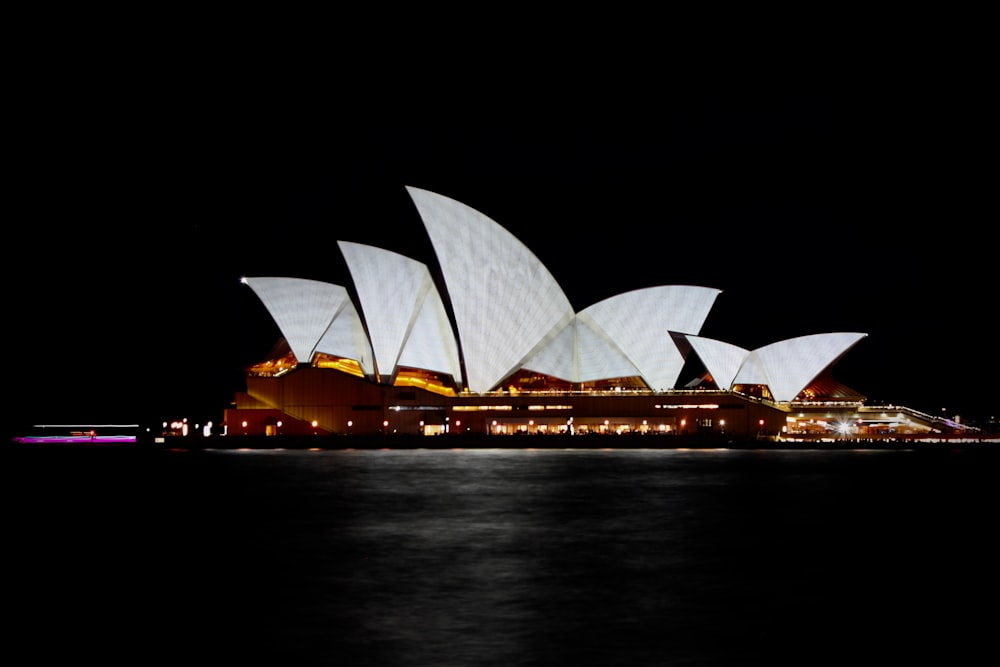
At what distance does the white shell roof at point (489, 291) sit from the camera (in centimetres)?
4856

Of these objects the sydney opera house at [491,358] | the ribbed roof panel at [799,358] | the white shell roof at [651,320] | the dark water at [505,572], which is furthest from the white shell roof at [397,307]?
the ribbed roof panel at [799,358]

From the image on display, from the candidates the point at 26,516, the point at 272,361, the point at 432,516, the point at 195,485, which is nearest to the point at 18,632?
the point at 432,516

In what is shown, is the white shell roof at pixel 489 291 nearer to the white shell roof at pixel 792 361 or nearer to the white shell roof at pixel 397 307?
the white shell roof at pixel 397 307

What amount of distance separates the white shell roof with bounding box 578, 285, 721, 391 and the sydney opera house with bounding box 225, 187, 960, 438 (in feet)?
0.25

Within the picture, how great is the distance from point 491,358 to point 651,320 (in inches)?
420

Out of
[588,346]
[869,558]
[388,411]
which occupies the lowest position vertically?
[869,558]

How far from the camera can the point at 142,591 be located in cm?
1409

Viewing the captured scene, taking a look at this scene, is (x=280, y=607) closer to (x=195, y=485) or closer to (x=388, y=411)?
(x=195, y=485)

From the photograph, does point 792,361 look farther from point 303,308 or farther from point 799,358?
point 303,308

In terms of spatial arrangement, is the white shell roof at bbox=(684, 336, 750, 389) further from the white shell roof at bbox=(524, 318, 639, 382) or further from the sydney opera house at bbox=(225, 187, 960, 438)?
the white shell roof at bbox=(524, 318, 639, 382)

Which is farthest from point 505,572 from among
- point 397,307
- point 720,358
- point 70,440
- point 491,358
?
point 70,440

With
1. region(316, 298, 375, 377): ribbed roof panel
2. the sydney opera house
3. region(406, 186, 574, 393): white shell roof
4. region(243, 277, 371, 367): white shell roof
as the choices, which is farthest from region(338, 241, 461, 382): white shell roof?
region(243, 277, 371, 367): white shell roof

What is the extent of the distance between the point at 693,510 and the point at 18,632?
1655 centimetres

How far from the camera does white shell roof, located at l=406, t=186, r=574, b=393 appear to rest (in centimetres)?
4856
